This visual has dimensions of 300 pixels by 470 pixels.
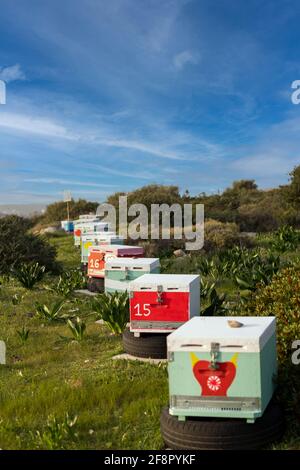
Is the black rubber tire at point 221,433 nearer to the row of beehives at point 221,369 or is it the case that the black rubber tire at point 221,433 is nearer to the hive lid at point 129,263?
the row of beehives at point 221,369

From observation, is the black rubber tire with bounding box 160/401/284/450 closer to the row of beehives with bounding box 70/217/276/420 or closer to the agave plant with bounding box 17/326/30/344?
the row of beehives with bounding box 70/217/276/420

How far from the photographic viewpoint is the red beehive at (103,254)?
14.9m

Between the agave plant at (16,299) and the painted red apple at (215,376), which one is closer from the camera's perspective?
the painted red apple at (215,376)

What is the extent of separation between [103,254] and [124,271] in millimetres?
3827

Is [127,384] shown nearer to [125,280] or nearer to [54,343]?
[54,343]

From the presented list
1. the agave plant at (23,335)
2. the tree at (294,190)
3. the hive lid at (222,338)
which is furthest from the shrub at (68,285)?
the tree at (294,190)

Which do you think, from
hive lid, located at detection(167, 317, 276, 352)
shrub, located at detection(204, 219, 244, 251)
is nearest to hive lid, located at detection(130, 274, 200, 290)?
hive lid, located at detection(167, 317, 276, 352)

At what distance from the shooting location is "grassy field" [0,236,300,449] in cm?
558

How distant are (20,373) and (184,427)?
3.72 meters
